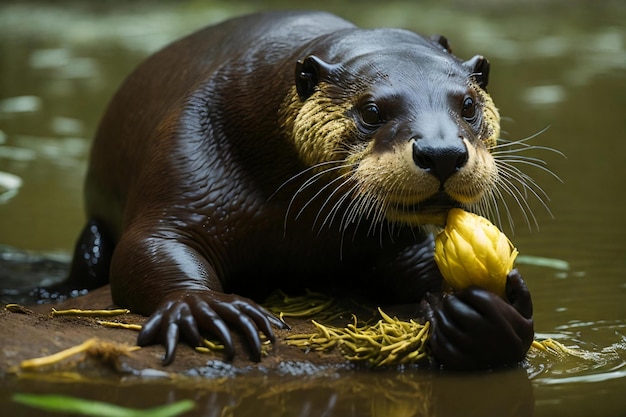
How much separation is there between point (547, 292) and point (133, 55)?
8421 mm

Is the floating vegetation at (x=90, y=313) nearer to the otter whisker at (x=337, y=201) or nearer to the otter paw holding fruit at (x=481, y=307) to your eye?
the otter whisker at (x=337, y=201)

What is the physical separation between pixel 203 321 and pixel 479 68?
1.40m

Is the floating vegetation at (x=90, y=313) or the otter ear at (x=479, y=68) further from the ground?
the otter ear at (x=479, y=68)

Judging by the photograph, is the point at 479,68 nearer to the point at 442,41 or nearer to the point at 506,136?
the point at 442,41

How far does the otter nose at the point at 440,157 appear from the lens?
11.1 feet

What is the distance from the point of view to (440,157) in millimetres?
3383

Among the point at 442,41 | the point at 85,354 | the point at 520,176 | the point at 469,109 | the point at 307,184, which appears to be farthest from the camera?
the point at 442,41

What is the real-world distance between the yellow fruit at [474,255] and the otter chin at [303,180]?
0.17ft

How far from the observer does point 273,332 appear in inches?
140

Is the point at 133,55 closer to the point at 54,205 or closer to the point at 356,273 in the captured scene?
the point at 54,205

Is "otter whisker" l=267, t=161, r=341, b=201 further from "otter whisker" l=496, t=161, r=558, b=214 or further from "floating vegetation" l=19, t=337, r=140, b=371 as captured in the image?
"floating vegetation" l=19, t=337, r=140, b=371

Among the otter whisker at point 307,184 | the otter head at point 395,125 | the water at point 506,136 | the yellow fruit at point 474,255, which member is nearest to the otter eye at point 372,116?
the otter head at point 395,125

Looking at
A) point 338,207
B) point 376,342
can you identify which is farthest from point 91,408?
point 338,207

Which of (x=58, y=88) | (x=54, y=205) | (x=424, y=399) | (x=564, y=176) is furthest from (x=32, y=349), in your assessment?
(x=58, y=88)
